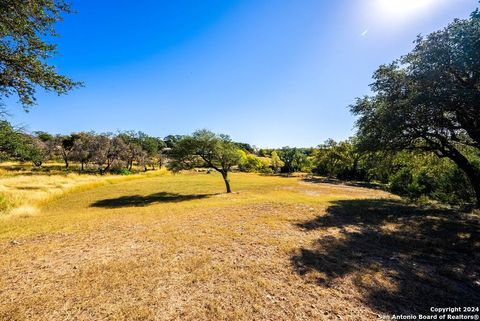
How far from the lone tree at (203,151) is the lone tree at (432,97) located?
14.7m

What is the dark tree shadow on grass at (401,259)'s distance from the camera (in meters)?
5.27

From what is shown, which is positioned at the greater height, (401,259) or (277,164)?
(277,164)

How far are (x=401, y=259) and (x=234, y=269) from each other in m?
6.11

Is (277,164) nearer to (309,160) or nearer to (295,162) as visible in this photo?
(295,162)

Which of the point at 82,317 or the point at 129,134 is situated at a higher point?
the point at 129,134

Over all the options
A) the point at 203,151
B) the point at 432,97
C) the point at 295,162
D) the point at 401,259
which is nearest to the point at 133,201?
the point at 203,151

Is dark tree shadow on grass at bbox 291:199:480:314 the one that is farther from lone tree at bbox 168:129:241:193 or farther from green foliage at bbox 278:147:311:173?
green foliage at bbox 278:147:311:173

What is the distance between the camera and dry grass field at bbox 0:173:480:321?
15.6ft

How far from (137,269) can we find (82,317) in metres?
2.03

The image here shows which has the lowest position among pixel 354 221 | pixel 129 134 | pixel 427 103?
pixel 354 221

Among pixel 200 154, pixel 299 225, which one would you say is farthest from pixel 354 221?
pixel 200 154

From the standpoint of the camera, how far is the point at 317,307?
4809mm

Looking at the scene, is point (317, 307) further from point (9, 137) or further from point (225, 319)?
point (9, 137)

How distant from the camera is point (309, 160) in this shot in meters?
76.6
